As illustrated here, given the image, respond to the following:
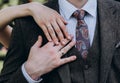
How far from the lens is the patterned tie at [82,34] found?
172cm

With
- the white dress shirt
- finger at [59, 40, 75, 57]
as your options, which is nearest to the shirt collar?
the white dress shirt

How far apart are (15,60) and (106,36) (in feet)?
1.20

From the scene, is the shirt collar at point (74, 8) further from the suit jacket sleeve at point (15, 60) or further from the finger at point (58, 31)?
the suit jacket sleeve at point (15, 60)

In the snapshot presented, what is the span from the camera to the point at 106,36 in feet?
5.59

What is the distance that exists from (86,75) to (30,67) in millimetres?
213

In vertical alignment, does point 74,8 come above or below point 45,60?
above

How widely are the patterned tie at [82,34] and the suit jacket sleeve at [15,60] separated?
217mm

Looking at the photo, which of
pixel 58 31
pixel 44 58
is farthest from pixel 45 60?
pixel 58 31

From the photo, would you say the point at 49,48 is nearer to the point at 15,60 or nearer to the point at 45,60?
the point at 45,60

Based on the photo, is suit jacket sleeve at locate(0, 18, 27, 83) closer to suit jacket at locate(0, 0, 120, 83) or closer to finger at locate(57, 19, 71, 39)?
suit jacket at locate(0, 0, 120, 83)

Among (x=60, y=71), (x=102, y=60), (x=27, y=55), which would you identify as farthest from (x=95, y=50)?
(x=27, y=55)

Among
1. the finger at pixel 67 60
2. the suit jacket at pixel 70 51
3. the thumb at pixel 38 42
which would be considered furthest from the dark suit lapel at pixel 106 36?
the thumb at pixel 38 42

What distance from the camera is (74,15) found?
5.76 ft

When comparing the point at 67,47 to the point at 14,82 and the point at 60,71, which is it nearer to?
the point at 60,71
